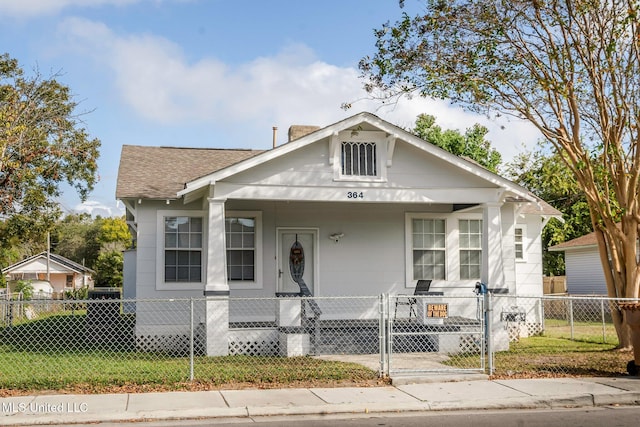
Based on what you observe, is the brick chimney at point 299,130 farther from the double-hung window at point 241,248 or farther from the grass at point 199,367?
the grass at point 199,367

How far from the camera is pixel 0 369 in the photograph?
40.5 ft

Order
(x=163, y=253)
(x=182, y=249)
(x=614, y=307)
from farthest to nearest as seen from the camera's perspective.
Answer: (x=182, y=249)
(x=163, y=253)
(x=614, y=307)

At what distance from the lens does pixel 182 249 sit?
16766 millimetres

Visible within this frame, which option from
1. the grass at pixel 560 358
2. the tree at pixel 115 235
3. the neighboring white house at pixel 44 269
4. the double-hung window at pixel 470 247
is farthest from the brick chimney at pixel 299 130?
the neighboring white house at pixel 44 269

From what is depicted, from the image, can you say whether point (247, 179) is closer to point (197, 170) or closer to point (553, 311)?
point (197, 170)

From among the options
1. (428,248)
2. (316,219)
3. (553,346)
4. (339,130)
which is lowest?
(553,346)

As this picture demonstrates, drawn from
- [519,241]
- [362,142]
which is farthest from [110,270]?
[362,142]

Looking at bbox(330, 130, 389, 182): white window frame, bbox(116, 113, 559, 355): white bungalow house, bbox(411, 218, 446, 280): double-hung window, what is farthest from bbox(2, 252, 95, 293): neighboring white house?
bbox(330, 130, 389, 182): white window frame

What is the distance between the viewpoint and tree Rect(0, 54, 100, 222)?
2255cm

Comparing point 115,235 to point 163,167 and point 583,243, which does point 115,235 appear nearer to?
point 583,243

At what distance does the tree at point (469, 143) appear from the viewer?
37.6 metres

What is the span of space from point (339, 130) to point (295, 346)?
15.4 feet

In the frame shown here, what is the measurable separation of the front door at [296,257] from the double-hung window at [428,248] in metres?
2.67

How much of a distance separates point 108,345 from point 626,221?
12175 millimetres
